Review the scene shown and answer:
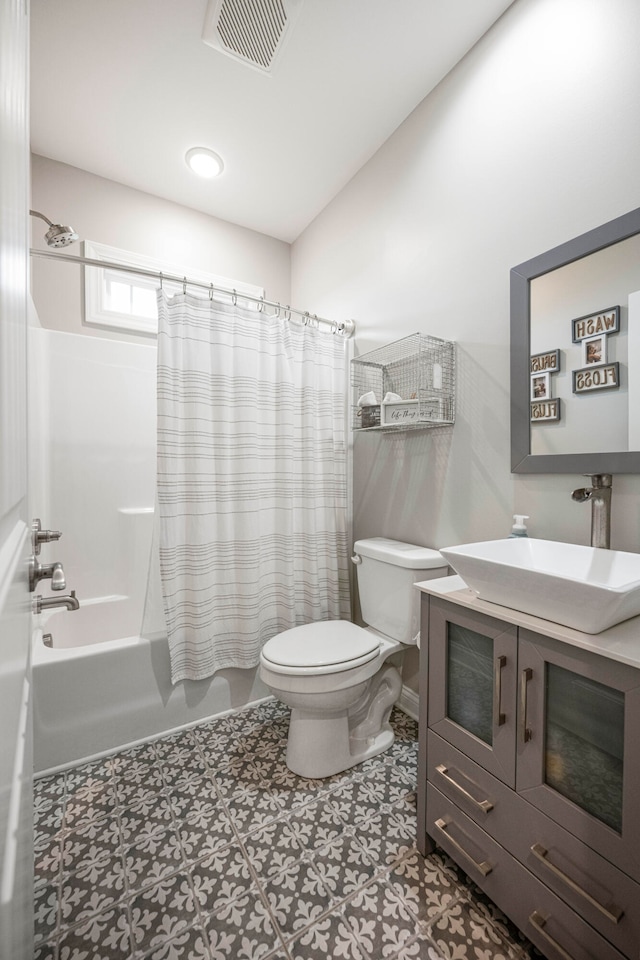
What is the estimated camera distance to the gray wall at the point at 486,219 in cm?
120

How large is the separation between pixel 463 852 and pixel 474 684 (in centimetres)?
44

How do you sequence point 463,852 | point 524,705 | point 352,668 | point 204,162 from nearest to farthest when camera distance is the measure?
point 524,705, point 463,852, point 352,668, point 204,162

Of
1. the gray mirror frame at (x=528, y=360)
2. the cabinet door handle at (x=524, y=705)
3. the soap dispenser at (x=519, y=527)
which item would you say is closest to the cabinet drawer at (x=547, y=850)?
the cabinet door handle at (x=524, y=705)

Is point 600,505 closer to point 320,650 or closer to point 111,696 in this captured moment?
point 320,650

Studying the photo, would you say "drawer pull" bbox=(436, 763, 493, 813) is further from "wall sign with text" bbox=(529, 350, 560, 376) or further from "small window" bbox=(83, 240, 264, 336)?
"small window" bbox=(83, 240, 264, 336)

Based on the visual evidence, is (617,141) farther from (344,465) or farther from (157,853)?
(157,853)

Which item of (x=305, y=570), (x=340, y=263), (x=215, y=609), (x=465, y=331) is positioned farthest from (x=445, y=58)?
(x=215, y=609)

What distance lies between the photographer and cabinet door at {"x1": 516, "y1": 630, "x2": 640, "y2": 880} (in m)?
0.76

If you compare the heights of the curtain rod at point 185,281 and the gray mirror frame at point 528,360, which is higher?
the curtain rod at point 185,281

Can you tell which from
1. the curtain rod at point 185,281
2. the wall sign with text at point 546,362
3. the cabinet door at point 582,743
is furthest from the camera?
the curtain rod at point 185,281

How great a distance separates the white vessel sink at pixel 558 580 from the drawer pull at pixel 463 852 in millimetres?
651

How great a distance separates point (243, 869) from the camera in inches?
46.1

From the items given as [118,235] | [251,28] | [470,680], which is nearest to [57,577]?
[470,680]

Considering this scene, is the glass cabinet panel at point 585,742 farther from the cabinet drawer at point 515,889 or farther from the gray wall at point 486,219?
the gray wall at point 486,219
